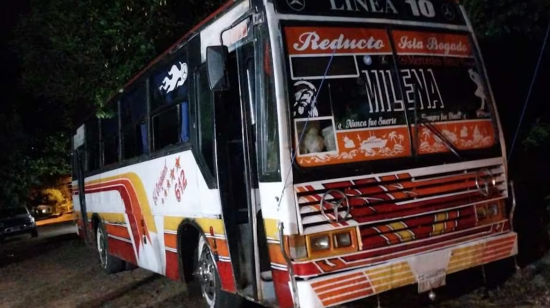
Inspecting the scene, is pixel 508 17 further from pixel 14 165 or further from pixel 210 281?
pixel 14 165

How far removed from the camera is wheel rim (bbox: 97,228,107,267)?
1067cm

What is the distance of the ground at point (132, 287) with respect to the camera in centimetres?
579

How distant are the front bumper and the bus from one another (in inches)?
0.5

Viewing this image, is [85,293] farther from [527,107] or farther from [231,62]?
[527,107]

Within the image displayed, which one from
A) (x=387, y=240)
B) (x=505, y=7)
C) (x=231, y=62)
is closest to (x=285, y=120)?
(x=231, y=62)

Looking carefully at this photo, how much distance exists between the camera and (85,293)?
8.81 meters

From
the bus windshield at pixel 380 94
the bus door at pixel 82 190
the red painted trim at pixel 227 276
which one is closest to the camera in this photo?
the bus windshield at pixel 380 94

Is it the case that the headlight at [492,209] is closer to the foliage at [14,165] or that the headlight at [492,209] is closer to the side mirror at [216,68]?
the side mirror at [216,68]

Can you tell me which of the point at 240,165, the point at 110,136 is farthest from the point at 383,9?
the point at 110,136

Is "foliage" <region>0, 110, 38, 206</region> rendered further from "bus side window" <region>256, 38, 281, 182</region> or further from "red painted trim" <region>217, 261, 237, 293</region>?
"bus side window" <region>256, 38, 281, 182</region>

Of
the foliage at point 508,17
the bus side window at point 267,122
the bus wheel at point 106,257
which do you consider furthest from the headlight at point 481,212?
the bus wheel at point 106,257

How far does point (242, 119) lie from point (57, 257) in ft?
34.2

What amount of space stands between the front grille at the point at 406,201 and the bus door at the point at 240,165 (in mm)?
822

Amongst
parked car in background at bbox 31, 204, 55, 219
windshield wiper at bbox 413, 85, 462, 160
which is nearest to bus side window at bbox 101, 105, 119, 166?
windshield wiper at bbox 413, 85, 462, 160
